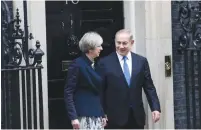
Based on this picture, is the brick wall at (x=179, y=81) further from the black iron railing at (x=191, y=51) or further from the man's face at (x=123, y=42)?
the man's face at (x=123, y=42)

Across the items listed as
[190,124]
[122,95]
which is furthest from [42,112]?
[190,124]

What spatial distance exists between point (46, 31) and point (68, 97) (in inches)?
48.2

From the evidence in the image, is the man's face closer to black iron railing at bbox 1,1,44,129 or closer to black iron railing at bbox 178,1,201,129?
black iron railing at bbox 1,1,44,129

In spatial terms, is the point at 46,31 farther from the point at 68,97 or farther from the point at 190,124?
the point at 190,124

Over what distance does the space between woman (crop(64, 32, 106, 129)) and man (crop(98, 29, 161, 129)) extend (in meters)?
0.18

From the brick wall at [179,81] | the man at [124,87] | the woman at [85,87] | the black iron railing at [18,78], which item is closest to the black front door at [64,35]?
the black iron railing at [18,78]

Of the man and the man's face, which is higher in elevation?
the man's face

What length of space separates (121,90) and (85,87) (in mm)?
395

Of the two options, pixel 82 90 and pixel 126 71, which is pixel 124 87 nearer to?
pixel 126 71

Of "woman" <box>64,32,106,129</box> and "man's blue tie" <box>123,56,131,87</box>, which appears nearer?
"woman" <box>64,32,106,129</box>

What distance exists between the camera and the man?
6.02 metres

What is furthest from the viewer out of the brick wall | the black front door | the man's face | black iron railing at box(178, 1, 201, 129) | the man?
the brick wall

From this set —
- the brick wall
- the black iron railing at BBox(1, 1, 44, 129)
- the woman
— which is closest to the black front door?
the black iron railing at BBox(1, 1, 44, 129)

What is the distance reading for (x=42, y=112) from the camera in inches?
243
